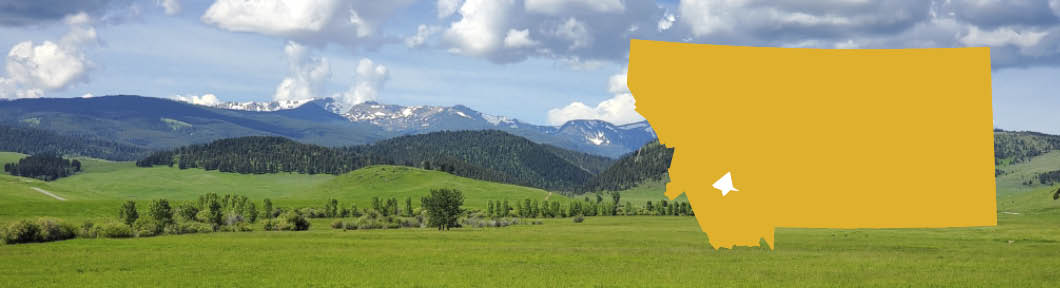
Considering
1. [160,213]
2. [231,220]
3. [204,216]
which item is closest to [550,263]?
[160,213]

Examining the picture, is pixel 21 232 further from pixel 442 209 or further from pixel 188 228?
pixel 442 209

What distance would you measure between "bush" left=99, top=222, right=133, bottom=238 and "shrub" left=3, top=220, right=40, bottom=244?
320 inches

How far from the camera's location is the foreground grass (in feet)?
138

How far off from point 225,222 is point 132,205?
1466 cm

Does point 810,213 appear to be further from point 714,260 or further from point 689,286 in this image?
point 714,260

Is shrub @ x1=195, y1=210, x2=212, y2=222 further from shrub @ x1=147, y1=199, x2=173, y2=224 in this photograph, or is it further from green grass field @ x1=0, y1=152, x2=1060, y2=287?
green grass field @ x1=0, y1=152, x2=1060, y2=287

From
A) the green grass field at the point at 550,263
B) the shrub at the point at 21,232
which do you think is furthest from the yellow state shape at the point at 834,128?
the shrub at the point at 21,232

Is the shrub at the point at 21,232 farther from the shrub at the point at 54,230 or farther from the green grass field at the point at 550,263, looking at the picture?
the green grass field at the point at 550,263

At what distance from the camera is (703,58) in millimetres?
35781

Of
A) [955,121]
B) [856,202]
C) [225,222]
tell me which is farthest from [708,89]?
[225,222]

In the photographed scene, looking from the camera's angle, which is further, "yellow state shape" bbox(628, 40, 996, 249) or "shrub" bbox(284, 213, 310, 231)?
"shrub" bbox(284, 213, 310, 231)

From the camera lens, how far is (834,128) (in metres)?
36.5

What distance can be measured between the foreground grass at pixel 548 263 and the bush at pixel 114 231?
13.8m

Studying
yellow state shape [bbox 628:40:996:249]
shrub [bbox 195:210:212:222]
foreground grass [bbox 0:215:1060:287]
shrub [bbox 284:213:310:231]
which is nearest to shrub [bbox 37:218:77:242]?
foreground grass [bbox 0:215:1060:287]
